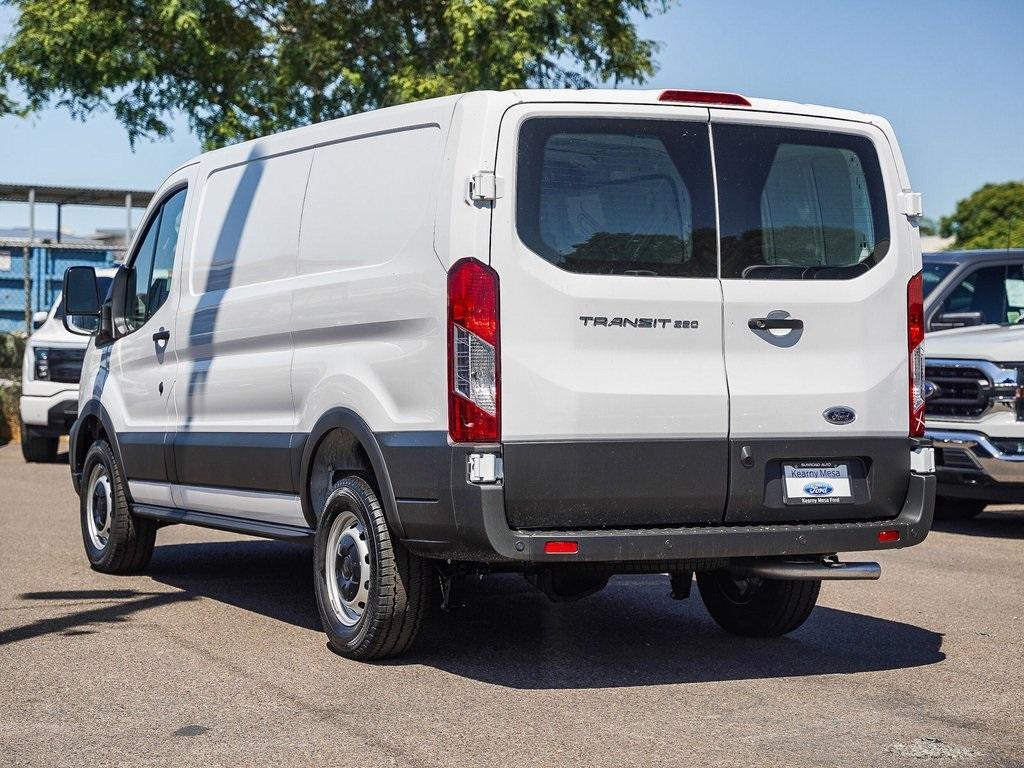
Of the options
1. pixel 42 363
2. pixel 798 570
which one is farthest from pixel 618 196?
pixel 42 363

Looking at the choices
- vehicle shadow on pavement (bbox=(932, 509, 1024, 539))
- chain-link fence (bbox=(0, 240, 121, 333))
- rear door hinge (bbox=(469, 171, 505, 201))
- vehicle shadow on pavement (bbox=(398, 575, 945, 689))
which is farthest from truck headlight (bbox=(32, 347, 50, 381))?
rear door hinge (bbox=(469, 171, 505, 201))

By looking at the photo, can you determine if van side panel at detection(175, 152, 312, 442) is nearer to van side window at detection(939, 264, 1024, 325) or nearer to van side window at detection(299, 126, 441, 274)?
van side window at detection(299, 126, 441, 274)

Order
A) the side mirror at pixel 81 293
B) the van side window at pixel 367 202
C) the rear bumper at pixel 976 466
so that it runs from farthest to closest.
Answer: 1. the rear bumper at pixel 976 466
2. the side mirror at pixel 81 293
3. the van side window at pixel 367 202

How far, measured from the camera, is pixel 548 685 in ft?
20.3

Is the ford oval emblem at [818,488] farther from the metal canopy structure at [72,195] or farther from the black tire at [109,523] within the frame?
the metal canopy structure at [72,195]

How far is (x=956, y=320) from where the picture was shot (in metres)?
12.3

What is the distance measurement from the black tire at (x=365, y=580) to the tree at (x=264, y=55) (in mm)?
14432

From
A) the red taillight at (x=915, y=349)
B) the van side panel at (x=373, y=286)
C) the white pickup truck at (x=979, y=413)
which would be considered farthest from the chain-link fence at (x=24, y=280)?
the red taillight at (x=915, y=349)

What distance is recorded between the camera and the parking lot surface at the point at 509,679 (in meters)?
5.18

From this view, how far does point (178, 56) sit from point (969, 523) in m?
14.0

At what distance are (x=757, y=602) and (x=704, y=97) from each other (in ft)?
7.83

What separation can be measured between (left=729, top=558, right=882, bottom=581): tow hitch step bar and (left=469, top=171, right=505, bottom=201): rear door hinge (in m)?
1.75

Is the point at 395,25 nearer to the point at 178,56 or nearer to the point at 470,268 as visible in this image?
the point at 178,56

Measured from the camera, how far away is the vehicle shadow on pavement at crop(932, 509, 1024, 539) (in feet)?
39.3
